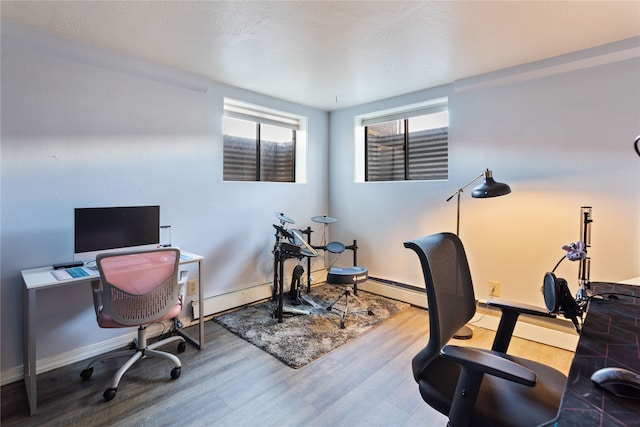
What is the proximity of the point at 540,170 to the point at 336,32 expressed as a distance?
2058mm

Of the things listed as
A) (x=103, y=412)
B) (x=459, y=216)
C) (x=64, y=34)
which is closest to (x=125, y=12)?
(x=64, y=34)

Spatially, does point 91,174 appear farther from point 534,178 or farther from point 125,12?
point 534,178

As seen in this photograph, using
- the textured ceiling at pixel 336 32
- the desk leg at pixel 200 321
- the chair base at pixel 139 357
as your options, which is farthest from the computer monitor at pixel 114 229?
the textured ceiling at pixel 336 32

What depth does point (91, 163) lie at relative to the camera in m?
2.40

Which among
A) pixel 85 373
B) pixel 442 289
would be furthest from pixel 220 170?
pixel 442 289

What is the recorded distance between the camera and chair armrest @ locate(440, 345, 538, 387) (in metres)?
0.88

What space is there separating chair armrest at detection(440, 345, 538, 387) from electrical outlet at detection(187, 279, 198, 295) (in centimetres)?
254

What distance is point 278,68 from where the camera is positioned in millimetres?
2758

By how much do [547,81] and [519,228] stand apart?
126 cm

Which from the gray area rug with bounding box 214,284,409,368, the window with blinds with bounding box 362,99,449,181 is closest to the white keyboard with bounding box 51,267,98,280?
the gray area rug with bounding box 214,284,409,368

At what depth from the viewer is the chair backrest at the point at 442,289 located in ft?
3.99

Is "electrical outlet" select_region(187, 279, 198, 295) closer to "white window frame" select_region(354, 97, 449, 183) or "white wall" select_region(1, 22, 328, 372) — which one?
"white wall" select_region(1, 22, 328, 372)

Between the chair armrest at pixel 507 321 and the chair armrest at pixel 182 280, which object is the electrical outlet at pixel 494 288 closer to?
the chair armrest at pixel 507 321

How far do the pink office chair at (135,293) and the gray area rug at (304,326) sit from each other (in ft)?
2.47
